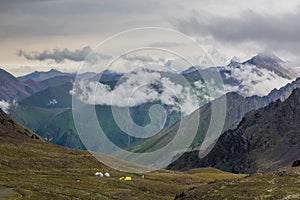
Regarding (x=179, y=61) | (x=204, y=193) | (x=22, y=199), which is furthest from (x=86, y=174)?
(x=179, y=61)

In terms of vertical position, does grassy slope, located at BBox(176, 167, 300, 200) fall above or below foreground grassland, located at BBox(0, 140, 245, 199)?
above

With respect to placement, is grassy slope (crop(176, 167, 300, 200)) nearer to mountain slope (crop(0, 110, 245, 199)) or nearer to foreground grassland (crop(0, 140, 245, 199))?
mountain slope (crop(0, 110, 245, 199))

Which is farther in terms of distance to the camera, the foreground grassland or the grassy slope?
the foreground grassland

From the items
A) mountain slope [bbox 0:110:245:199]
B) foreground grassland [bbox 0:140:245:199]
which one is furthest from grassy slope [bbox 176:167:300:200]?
foreground grassland [bbox 0:140:245:199]

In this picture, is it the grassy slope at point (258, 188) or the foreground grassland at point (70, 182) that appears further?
the foreground grassland at point (70, 182)

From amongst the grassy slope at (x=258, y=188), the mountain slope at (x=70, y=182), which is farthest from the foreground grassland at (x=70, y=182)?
the grassy slope at (x=258, y=188)

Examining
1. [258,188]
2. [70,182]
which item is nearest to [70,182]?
[70,182]

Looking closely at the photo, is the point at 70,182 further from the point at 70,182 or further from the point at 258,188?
the point at 258,188

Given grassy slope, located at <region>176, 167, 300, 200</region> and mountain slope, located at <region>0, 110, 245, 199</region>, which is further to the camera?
mountain slope, located at <region>0, 110, 245, 199</region>

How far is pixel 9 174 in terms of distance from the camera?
133 metres

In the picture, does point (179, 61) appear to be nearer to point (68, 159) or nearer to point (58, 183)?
point (58, 183)

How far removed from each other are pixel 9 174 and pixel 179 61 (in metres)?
77.5

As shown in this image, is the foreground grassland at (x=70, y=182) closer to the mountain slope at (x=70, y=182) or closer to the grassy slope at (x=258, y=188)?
the mountain slope at (x=70, y=182)

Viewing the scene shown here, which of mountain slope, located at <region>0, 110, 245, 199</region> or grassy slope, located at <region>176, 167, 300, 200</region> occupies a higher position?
grassy slope, located at <region>176, 167, 300, 200</region>
